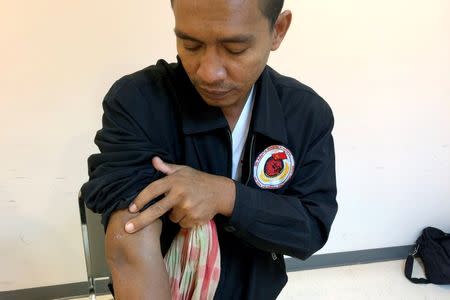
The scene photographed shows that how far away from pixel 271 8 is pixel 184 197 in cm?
40

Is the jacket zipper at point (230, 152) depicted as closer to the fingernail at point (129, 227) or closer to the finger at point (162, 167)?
the finger at point (162, 167)

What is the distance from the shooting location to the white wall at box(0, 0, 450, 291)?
1584 millimetres

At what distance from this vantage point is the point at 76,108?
1.68 metres

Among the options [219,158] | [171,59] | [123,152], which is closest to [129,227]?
[123,152]

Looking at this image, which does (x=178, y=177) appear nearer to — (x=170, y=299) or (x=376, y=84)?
(x=170, y=299)

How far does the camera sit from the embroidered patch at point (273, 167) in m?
0.94

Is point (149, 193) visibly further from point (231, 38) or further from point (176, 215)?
point (231, 38)

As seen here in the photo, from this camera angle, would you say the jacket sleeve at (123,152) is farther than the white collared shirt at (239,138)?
No

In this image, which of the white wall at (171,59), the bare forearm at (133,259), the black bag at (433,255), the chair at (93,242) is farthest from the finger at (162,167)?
the black bag at (433,255)

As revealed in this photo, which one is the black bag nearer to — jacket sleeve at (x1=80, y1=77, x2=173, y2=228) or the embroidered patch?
the embroidered patch

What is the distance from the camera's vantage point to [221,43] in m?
0.74

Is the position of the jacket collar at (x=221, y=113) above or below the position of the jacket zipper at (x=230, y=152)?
above

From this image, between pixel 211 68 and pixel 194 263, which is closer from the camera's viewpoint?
pixel 211 68

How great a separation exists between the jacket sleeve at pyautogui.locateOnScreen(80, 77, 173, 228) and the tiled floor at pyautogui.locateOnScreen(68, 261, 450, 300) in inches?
54.2
